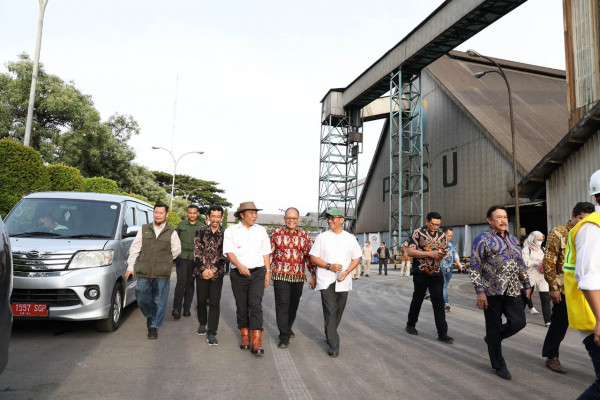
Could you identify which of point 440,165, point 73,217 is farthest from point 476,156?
point 73,217

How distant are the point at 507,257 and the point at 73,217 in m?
6.19

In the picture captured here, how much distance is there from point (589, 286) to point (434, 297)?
4420mm

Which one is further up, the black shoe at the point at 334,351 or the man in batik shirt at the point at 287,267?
the man in batik shirt at the point at 287,267

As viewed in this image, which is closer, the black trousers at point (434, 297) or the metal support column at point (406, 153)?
the black trousers at point (434, 297)

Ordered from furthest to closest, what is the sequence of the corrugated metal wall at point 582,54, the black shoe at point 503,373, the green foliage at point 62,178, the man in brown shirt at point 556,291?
the green foliage at point 62,178, the corrugated metal wall at point 582,54, the man in brown shirt at point 556,291, the black shoe at point 503,373

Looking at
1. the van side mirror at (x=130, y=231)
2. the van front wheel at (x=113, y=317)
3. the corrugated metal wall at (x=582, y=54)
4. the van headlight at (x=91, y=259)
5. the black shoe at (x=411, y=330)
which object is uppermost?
the corrugated metal wall at (x=582, y=54)

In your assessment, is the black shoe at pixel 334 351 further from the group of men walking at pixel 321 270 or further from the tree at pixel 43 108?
the tree at pixel 43 108

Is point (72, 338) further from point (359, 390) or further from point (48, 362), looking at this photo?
point (359, 390)

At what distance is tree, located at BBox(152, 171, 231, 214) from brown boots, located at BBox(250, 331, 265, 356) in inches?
2355

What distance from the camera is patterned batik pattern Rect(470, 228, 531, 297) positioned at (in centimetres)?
521

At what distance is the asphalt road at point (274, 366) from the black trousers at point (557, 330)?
0.25m

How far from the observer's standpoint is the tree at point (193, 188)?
64875 mm

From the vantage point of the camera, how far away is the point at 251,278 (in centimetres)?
610

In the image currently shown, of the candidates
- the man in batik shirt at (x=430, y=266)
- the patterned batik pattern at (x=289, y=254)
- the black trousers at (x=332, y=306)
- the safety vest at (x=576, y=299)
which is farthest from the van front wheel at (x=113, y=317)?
the safety vest at (x=576, y=299)
